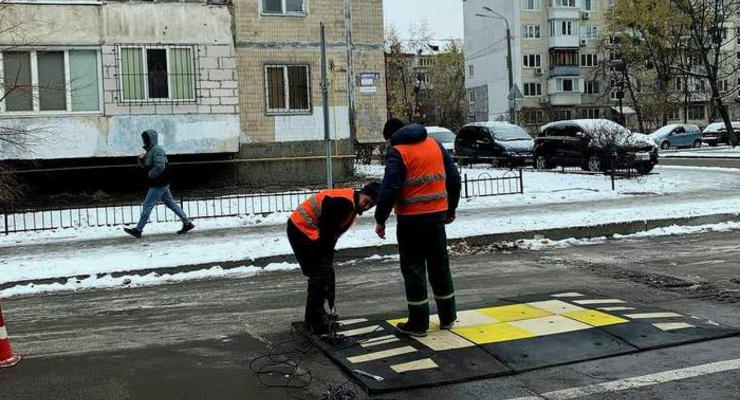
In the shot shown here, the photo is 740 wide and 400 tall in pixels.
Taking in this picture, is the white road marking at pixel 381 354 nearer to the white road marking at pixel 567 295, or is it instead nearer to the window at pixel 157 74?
the white road marking at pixel 567 295

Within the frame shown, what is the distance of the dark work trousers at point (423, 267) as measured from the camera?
597 centimetres

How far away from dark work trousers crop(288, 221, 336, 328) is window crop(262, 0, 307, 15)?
1551 cm

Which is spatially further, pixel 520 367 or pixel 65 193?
pixel 65 193

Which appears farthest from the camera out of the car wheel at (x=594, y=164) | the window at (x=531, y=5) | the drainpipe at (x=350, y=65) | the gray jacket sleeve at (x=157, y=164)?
the window at (x=531, y=5)

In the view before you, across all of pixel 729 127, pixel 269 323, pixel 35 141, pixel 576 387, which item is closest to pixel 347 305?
pixel 269 323

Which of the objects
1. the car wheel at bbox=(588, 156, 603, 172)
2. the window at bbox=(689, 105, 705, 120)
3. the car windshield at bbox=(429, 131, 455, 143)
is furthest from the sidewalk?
the window at bbox=(689, 105, 705, 120)

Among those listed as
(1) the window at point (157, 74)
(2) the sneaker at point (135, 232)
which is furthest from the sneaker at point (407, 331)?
(1) the window at point (157, 74)

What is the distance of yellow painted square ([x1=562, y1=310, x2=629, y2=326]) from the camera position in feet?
20.3

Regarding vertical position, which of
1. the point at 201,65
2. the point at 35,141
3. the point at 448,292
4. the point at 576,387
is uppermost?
the point at 201,65

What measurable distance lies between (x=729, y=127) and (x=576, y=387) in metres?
39.6

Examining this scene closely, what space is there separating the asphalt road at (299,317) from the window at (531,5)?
6502 cm

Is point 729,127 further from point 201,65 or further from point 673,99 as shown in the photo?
point 201,65

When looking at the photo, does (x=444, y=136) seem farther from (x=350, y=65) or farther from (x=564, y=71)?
(x=564, y=71)

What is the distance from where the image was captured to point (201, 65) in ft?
64.0
